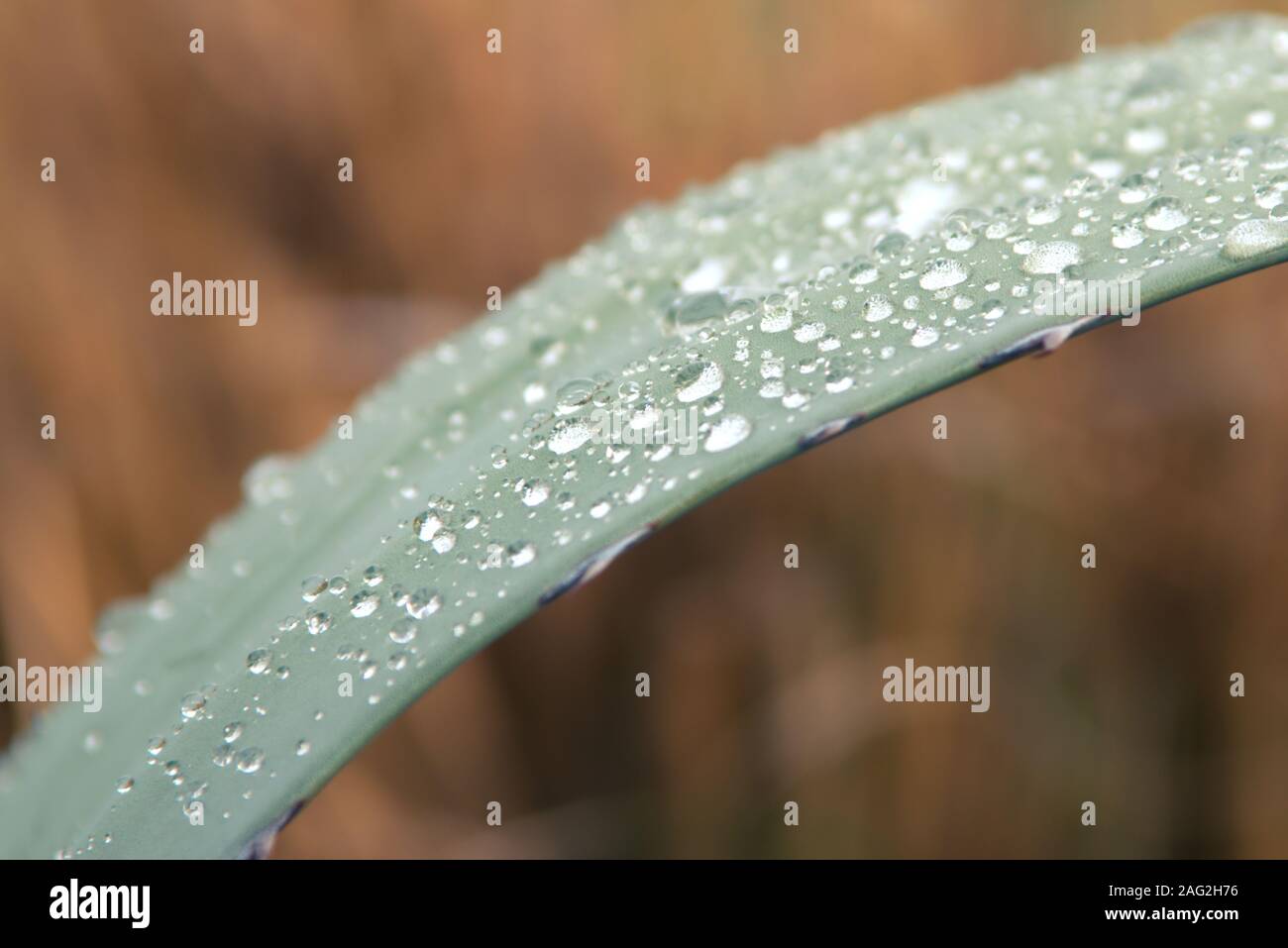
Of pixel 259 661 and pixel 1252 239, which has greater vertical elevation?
pixel 1252 239

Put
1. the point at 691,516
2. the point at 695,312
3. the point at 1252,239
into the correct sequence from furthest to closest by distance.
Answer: the point at 691,516 < the point at 695,312 < the point at 1252,239

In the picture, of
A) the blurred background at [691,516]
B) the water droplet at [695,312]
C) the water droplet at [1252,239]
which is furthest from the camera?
the blurred background at [691,516]

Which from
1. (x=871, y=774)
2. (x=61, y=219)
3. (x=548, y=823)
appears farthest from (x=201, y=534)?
(x=871, y=774)

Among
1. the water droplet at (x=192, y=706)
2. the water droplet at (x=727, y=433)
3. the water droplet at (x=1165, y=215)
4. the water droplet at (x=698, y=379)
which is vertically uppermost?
the water droplet at (x=1165, y=215)

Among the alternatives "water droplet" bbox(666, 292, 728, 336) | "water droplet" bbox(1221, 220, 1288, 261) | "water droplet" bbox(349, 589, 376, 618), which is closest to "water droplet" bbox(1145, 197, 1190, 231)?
"water droplet" bbox(1221, 220, 1288, 261)

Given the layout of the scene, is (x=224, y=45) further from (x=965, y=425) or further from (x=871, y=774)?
(x=871, y=774)

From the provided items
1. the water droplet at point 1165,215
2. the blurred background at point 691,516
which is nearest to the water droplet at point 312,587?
the water droplet at point 1165,215

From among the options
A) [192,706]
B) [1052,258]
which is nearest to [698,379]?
[1052,258]

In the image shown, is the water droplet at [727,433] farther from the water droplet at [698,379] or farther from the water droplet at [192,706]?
the water droplet at [192,706]

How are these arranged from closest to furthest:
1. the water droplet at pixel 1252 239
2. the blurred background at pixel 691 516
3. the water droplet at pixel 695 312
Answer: the water droplet at pixel 1252 239 → the water droplet at pixel 695 312 → the blurred background at pixel 691 516

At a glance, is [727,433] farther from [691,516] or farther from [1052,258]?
[691,516]
